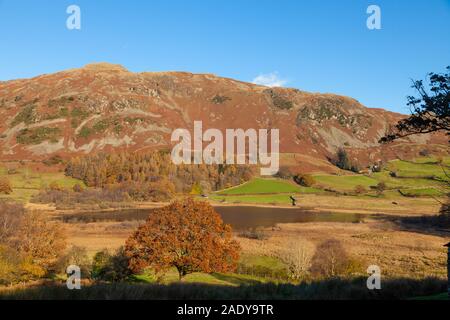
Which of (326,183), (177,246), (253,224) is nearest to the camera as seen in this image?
(177,246)

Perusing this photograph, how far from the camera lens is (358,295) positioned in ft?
58.3

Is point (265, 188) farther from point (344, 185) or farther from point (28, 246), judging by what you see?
point (28, 246)

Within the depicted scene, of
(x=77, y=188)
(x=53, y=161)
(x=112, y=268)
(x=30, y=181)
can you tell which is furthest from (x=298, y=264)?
(x=53, y=161)

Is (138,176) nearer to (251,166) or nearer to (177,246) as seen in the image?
(251,166)

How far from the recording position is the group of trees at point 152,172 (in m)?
161

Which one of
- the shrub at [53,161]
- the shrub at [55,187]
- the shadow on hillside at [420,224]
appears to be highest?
the shrub at [53,161]

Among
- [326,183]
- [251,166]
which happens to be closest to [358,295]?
[326,183]

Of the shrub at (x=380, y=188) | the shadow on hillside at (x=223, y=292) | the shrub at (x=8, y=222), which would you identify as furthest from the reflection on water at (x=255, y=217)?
the shadow on hillside at (x=223, y=292)

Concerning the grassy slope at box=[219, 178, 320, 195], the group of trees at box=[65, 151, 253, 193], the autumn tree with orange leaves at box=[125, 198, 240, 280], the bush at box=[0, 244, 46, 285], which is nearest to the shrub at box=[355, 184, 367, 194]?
the grassy slope at box=[219, 178, 320, 195]

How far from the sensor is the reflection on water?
3501 inches

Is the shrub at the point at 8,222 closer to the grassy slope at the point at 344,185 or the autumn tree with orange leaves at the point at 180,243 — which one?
the autumn tree with orange leaves at the point at 180,243

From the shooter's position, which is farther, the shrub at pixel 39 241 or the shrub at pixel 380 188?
the shrub at pixel 380 188

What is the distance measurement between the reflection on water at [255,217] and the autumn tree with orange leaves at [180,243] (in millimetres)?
48554

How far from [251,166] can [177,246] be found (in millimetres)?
153009
